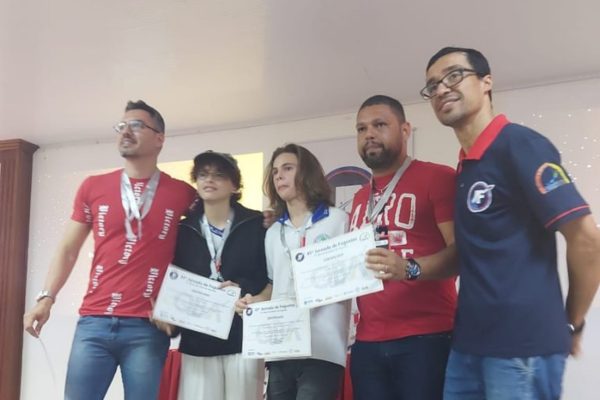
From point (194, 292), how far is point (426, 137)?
7.15 feet

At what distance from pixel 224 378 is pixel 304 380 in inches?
14.1

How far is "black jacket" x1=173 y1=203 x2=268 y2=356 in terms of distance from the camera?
2131 millimetres

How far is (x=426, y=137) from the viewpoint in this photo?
3.77m

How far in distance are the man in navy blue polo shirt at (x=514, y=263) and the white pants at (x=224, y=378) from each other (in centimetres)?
77

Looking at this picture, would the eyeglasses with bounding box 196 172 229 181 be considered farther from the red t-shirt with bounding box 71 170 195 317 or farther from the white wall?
the white wall

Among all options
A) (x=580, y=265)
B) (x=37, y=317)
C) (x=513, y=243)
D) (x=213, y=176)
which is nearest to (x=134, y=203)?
(x=213, y=176)

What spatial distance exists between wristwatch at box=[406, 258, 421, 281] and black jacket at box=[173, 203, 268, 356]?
0.66 m

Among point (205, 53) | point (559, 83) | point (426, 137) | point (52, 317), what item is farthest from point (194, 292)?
point (52, 317)

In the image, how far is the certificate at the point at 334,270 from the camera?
1742 millimetres

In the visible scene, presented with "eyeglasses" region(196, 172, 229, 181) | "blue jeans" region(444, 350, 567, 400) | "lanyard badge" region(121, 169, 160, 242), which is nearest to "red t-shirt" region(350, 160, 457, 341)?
"blue jeans" region(444, 350, 567, 400)

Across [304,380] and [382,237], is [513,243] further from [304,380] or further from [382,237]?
[304,380]

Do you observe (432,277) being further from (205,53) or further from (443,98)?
(205,53)

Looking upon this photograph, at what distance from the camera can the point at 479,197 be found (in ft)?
4.92

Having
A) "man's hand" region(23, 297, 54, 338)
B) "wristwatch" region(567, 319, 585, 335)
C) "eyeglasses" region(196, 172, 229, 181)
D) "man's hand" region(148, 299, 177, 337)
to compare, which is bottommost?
"wristwatch" region(567, 319, 585, 335)
